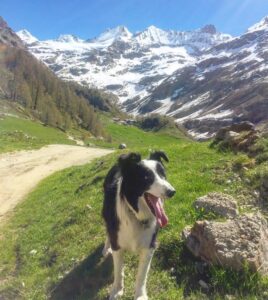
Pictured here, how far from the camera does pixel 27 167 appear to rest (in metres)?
31.9

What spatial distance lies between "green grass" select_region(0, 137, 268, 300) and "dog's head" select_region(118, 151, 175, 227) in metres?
1.83

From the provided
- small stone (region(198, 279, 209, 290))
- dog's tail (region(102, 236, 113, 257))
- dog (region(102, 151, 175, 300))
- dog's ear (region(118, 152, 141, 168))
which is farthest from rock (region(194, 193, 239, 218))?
dog's ear (region(118, 152, 141, 168))

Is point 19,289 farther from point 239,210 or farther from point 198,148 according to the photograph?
point 198,148

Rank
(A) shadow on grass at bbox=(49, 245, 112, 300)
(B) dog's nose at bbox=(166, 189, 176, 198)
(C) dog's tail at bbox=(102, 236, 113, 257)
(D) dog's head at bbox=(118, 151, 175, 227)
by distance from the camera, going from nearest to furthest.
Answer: (B) dog's nose at bbox=(166, 189, 176, 198), (D) dog's head at bbox=(118, 151, 175, 227), (A) shadow on grass at bbox=(49, 245, 112, 300), (C) dog's tail at bbox=(102, 236, 113, 257)

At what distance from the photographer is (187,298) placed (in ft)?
28.1

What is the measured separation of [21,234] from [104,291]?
22.3 feet

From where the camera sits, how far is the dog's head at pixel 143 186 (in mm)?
7855

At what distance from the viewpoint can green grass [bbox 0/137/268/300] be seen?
9.00 metres

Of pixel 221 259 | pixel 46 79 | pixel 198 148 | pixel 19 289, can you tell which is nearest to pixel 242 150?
pixel 198 148

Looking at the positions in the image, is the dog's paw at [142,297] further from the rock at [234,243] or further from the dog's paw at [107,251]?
the dog's paw at [107,251]

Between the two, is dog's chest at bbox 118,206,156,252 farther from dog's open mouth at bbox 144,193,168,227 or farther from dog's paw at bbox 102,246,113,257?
dog's paw at bbox 102,246,113,257

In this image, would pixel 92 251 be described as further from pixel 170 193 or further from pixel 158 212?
pixel 170 193

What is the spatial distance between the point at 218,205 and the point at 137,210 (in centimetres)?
355

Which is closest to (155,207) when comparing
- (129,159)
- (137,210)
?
(137,210)
